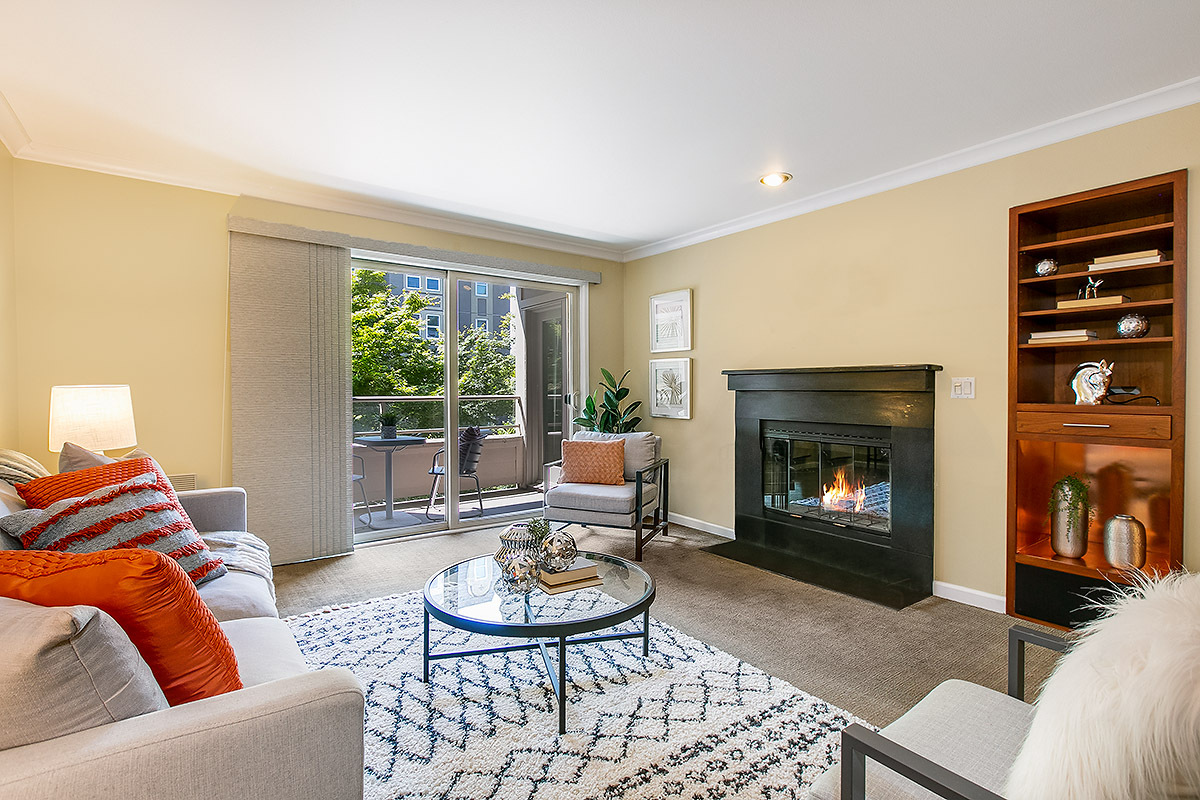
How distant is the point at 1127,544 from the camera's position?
2.67 meters

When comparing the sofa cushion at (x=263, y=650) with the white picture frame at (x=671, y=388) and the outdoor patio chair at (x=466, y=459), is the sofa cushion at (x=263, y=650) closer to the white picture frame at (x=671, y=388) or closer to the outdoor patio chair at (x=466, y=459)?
the outdoor patio chair at (x=466, y=459)

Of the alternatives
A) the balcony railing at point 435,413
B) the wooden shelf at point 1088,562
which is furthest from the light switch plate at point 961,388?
the balcony railing at point 435,413

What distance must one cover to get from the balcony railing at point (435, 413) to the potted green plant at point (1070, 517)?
3747 mm

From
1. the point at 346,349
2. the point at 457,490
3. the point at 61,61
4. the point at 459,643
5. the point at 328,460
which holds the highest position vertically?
the point at 61,61

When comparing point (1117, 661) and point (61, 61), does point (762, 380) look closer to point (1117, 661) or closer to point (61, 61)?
point (1117, 661)

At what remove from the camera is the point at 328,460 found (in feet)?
13.4

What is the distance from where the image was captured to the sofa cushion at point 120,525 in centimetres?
172

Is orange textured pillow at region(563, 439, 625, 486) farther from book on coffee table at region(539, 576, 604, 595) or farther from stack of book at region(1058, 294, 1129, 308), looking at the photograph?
stack of book at region(1058, 294, 1129, 308)

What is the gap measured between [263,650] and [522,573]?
905 millimetres

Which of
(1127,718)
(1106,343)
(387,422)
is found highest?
(1106,343)

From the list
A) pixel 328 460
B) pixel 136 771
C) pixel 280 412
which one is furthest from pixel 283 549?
pixel 136 771

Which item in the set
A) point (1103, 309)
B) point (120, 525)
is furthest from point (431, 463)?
point (1103, 309)

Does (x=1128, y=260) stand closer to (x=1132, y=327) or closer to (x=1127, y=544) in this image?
(x=1132, y=327)

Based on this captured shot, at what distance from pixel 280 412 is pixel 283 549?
90 centimetres
